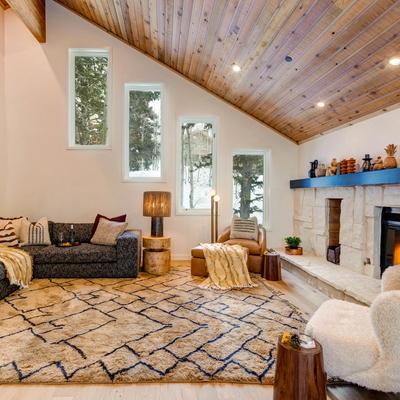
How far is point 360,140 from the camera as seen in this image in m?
3.72

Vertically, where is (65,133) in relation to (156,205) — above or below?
above

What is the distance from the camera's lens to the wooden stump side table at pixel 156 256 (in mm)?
4465

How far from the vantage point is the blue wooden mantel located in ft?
9.55

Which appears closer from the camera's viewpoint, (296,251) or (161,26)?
(161,26)

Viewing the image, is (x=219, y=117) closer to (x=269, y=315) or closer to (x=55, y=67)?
(x=55, y=67)

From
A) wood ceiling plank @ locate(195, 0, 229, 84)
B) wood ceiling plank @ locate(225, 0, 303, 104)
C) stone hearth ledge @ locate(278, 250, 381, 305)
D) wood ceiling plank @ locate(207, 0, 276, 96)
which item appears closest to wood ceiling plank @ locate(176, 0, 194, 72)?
wood ceiling plank @ locate(195, 0, 229, 84)

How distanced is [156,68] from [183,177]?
6.23 feet

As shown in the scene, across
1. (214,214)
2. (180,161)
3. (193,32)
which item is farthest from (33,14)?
(214,214)

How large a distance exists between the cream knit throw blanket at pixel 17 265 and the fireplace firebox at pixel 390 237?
4000 mm

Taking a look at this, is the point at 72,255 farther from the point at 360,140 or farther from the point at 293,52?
the point at 360,140

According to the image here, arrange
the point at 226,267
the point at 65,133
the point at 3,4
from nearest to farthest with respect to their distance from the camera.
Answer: the point at 226,267, the point at 3,4, the point at 65,133

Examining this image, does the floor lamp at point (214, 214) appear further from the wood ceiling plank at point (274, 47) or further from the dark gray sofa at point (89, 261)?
the wood ceiling plank at point (274, 47)

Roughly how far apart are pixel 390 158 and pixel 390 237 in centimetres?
86

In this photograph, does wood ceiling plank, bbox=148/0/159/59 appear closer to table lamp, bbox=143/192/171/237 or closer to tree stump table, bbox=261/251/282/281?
table lamp, bbox=143/192/171/237
